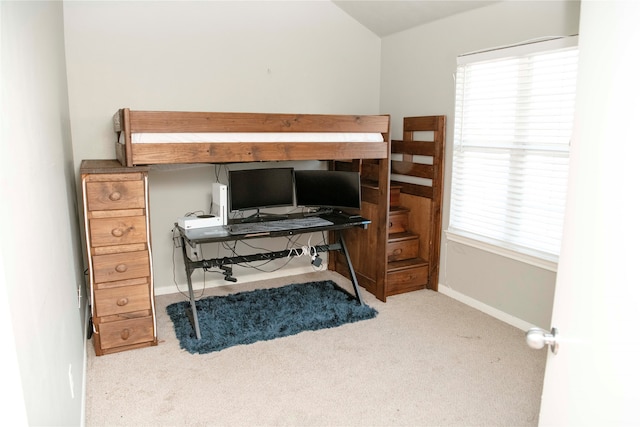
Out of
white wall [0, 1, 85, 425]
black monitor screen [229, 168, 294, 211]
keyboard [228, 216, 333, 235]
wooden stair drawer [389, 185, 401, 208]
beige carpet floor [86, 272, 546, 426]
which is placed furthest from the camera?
wooden stair drawer [389, 185, 401, 208]

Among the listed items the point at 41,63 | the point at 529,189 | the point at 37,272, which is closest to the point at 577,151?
the point at 37,272

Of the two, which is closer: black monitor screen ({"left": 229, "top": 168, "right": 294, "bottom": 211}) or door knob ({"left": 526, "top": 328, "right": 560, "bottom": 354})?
door knob ({"left": 526, "top": 328, "right": 560, "bottom": 354})

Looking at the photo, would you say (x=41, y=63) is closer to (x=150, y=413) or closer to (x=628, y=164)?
(x=150, y=413)

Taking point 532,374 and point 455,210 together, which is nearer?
point 532,374

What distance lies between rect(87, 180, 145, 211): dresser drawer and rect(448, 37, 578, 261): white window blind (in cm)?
236

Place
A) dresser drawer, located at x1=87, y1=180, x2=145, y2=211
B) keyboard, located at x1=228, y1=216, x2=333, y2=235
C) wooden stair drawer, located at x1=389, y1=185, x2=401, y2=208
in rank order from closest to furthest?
1. dresser drawer, located at x1=87, y1=180, x2=145, y2=211
2. keyboard, located at x1=228, y1=216, x2=333, y2=235
3. wooden stair drawer, located at x1=389, y1=185, x2=401, y2=208

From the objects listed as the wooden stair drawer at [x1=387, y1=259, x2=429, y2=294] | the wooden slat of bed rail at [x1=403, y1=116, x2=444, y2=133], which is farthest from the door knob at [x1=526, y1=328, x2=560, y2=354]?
the wooden slat of bed rail at [x1=403, y1=116, x2=444, y2=133]

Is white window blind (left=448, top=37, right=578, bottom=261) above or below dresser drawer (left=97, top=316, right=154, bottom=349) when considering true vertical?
above

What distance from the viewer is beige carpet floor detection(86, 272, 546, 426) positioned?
2318 mm

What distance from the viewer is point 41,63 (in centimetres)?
183

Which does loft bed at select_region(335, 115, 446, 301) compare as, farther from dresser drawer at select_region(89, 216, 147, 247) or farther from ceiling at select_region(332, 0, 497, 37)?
dresser drawer at select_region(89, 216, 147, 247)

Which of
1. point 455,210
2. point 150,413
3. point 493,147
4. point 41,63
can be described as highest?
point 41,63

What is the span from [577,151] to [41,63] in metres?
1.89

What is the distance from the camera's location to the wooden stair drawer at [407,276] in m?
3.89
